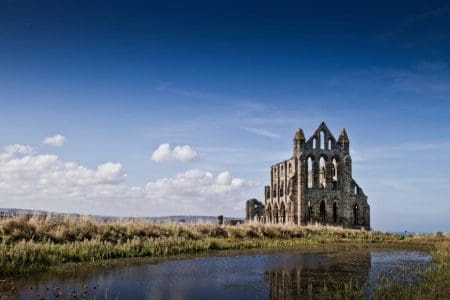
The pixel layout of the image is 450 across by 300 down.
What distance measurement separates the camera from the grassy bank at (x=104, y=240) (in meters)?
17.5

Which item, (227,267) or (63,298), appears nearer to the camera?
(63,298)

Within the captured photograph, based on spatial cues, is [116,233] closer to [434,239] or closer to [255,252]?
[255,252]

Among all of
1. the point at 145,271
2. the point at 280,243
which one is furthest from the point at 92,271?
the point at 280,243

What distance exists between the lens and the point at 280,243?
1185 inches

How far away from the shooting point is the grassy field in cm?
1576

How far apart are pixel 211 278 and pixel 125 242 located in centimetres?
957

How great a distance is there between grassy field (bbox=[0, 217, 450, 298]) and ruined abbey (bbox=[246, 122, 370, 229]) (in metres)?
20.1

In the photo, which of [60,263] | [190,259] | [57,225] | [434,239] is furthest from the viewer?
[434,239]

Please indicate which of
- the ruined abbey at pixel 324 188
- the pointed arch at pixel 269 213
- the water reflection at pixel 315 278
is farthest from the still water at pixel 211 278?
the pointed arch at pixel 269 213

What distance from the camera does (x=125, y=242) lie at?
23766mm

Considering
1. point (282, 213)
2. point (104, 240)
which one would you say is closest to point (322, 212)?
point (282, 213)

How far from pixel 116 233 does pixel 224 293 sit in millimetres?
12987

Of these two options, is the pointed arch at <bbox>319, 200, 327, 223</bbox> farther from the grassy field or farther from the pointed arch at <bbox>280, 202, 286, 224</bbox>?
the grassy field

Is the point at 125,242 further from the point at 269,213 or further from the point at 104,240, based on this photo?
the point at 269,213
